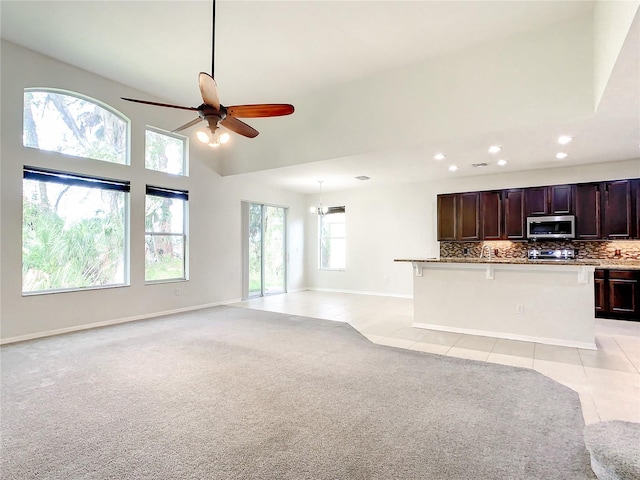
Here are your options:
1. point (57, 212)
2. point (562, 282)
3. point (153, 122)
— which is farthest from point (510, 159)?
point (57, 212)

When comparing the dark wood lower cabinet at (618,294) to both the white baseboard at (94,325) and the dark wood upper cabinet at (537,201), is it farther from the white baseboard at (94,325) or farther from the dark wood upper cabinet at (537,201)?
the white baseboard at (94,325)

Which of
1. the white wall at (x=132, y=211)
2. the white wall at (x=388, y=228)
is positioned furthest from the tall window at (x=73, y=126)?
the white wall at (x=388, y=228)

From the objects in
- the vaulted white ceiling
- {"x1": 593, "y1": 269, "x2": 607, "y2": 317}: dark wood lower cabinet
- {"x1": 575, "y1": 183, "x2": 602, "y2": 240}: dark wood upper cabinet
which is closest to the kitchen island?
the vaulted white ceiling

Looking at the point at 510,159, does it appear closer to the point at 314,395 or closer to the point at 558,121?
the point at 558,121

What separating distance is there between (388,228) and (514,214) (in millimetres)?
2681

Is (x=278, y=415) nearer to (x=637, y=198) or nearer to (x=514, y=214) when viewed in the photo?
(x=514, y=214)

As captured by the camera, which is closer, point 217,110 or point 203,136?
point 217,110

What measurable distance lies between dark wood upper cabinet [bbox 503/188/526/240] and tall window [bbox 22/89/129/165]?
6.91m

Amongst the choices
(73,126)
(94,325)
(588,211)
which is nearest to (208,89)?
(73,126)

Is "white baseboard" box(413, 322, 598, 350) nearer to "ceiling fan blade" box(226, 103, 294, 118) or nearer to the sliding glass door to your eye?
"ceiling fan blade" box(226, 103, 294, 118)

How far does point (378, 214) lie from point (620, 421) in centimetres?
638

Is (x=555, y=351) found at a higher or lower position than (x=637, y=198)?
lower

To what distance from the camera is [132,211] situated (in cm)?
560

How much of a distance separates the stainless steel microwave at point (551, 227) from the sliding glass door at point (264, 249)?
5567mm
